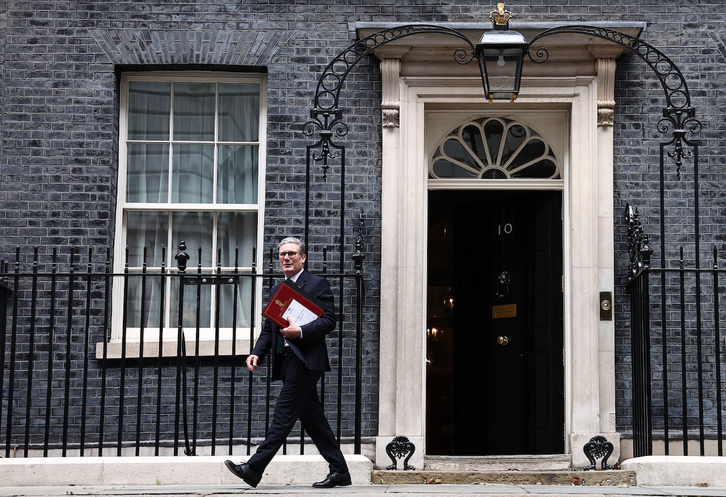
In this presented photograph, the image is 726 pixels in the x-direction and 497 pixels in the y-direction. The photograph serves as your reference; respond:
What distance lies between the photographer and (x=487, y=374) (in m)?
9.24

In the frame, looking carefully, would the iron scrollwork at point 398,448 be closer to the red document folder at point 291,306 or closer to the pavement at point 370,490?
the pavement at point 370,490

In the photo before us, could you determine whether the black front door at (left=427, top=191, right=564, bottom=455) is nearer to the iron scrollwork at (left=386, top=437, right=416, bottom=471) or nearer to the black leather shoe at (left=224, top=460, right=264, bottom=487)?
the iron scrollwork at (left=386, top=437, right=416, bottom=471)

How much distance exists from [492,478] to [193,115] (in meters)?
4.10

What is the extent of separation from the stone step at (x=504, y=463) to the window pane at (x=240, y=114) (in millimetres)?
3244

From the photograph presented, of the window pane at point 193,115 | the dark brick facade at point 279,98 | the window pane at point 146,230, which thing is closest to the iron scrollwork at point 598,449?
the dark brick facade at point 279,98

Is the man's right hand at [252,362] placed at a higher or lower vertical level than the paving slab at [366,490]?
higher

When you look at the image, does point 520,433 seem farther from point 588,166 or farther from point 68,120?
point 68,120

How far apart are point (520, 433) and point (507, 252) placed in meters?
1.63

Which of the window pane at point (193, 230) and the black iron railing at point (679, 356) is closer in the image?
the black iron railing at point (679, 356)

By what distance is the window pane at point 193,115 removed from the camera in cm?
879

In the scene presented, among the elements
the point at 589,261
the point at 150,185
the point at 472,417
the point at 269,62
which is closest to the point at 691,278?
the point at 589,261

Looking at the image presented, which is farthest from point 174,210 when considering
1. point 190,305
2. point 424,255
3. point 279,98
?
point 424,255

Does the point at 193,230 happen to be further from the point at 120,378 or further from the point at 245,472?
the point at 245,472

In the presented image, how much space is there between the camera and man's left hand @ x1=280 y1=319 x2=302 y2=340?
6480mm
